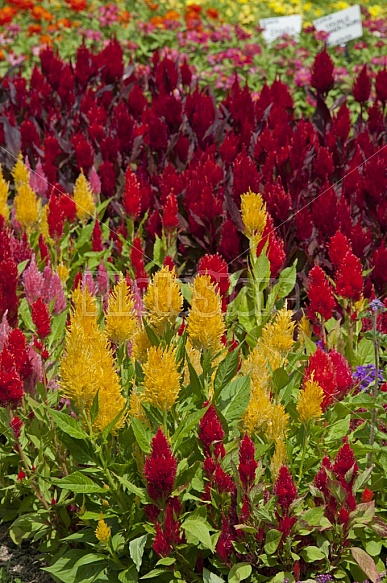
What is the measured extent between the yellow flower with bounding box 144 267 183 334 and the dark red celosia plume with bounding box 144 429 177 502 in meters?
0.34

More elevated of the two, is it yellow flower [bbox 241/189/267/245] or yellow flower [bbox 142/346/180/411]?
yellow flower [bbox 241/189/267/245]

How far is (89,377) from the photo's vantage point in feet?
7.07

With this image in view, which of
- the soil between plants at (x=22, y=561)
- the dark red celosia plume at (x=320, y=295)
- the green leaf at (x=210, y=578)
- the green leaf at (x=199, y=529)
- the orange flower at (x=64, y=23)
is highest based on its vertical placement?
the orange flower at (x=64, y=23)

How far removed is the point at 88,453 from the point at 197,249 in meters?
1.91

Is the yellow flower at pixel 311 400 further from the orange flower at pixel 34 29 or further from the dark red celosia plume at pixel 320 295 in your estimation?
the orange flower at pixel 34 29

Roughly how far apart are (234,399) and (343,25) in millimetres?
5453

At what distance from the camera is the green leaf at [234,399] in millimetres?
2438

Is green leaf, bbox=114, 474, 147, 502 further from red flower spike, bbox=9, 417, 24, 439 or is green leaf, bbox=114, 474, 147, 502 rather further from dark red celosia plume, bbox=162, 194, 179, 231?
dark red celosia plume, bbox=162, 194, 179, 231

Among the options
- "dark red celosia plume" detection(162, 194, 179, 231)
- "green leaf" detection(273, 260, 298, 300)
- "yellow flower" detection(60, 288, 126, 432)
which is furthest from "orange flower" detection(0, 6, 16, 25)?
"yellow flower" detection(60, 288, 126, 432)

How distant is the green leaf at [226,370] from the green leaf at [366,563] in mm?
588

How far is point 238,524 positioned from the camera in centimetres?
233

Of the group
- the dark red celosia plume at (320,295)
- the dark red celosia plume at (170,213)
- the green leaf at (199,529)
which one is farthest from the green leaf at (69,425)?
the dark red celosia plume at (170,213)

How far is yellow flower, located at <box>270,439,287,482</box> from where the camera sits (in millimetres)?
2282

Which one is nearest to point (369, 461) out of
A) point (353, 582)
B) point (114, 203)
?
point (353, 582)
